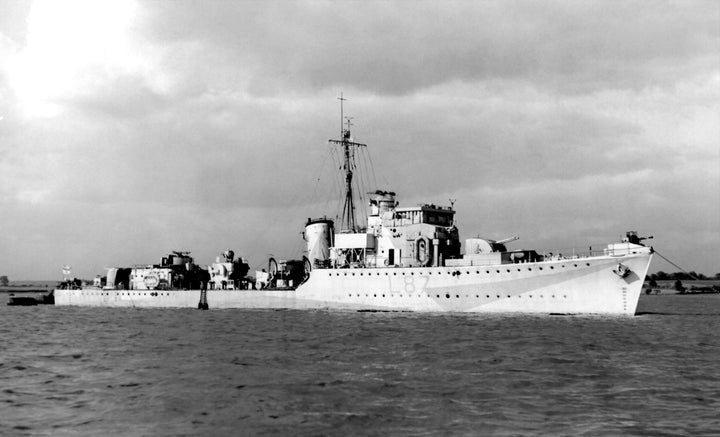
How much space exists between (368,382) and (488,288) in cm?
2127

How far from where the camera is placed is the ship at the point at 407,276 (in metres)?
35.1

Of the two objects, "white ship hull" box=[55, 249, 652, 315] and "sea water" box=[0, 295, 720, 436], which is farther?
"white ship hull" box=[55, 249, 652, 315]

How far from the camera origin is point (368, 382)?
664 inches

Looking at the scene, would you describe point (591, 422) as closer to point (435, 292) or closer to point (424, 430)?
point (424, 430)

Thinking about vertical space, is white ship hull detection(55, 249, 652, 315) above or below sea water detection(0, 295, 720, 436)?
above

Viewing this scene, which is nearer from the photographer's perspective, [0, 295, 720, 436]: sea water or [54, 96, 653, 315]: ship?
[0, 295, 720, 436]: sea water

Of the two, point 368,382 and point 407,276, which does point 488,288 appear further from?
point 368,382

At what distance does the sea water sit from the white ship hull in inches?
189

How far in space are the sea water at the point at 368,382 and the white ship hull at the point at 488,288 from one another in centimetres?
481

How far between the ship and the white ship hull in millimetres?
55

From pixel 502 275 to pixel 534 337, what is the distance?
10868 millimetres

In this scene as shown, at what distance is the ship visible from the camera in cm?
3509

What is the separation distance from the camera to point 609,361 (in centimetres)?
2038

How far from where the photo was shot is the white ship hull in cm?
3494
